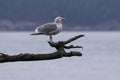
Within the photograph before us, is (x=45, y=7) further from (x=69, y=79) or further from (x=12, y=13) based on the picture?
(x=69, y=79)

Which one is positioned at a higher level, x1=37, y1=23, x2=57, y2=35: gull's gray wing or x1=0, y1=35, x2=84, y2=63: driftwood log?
x1=37, y1=23, x2=57, y2=35: gull's gray wing

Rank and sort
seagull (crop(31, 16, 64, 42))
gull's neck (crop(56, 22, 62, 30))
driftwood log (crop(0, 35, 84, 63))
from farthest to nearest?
gull's neck (crop(56, 22, 62, 30))
seagull (crop(31, 16, 64, 42))
driftwood log (crop(0, 35, 84, 63))

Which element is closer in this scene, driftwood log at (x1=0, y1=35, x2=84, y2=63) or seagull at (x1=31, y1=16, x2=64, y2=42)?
driftwood log at (x1=0, y1=35, x2=84, y2=63)

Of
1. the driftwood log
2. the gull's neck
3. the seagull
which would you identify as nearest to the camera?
the driftwood log

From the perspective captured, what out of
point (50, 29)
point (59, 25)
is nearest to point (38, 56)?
point (50, 29)

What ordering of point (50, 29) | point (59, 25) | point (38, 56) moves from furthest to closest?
point (59, 25)
point (50, 29)
point (38, 56)

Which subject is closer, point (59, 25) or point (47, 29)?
point (47, 29)

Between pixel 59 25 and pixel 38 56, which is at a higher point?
pixel 59 25

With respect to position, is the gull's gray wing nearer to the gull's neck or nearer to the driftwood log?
the gull's neck

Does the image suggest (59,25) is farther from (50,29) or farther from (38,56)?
(38,56)

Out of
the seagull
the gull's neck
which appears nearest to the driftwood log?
the seagull

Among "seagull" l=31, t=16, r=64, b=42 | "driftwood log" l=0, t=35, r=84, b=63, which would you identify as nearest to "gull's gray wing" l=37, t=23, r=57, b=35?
"seagull" l=31, t=16, r=64, b=42

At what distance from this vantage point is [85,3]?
465 ft

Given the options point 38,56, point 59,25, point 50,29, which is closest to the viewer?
point 38,56
